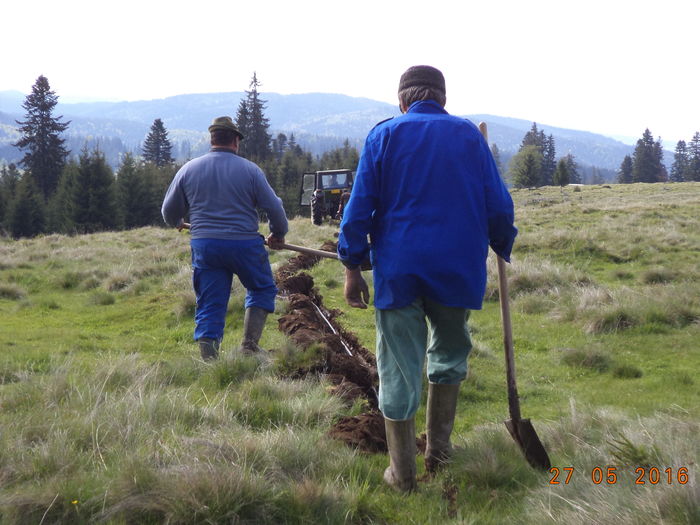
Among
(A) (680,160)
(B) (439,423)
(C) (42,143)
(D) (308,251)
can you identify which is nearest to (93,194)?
(C) (42,143)

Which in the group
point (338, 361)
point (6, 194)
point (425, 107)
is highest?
point (425, 107)

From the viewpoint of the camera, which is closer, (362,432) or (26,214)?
(362,432)

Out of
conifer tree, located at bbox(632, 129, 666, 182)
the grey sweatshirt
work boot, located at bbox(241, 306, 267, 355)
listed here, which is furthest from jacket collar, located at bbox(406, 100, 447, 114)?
conifer tree, located at bbox(632, 129, 666, 182)

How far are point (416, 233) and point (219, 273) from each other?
2855mm

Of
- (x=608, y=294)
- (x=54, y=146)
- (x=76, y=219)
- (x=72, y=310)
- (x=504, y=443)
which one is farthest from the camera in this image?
(x=54, y=146)

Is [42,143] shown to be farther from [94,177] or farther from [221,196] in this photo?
[221,196]

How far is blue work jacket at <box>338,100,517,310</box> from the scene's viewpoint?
2893 mm

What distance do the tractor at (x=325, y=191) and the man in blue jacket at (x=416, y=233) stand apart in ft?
65.6

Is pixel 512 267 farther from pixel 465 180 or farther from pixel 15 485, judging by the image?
pixel 15 485

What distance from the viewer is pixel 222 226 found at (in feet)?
17.2

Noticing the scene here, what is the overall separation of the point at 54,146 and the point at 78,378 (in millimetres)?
52688

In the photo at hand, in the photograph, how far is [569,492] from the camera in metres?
2.63

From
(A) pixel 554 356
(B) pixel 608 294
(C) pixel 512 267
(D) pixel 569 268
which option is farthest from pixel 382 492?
(D) pixel 569 268

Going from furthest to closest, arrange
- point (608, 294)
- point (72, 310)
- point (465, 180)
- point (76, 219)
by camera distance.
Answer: point (76, 219), point (72, 310), point (608, 294), point (465, 180)
